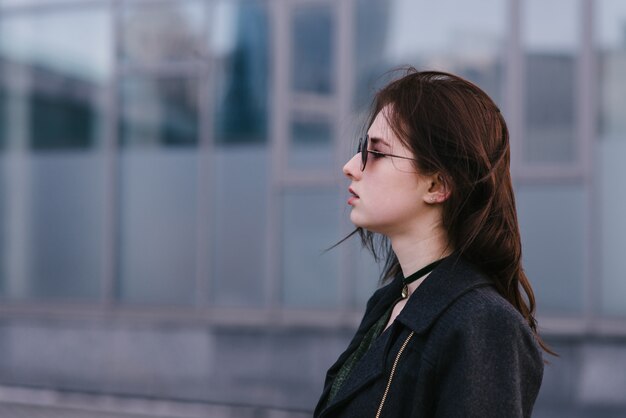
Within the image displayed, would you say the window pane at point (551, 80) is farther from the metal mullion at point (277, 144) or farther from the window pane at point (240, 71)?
the window pane at point (240, 71)

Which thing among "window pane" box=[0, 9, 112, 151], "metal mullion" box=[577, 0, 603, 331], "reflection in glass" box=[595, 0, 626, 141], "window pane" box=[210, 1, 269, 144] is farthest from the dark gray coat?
"window pane" box=[0, 9, 112, 151]

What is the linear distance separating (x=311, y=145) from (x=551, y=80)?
2.23 metres

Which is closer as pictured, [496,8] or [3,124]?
[496,8]

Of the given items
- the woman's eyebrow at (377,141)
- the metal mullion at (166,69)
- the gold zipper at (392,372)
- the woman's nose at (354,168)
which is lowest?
the gold zipper at (392,372)

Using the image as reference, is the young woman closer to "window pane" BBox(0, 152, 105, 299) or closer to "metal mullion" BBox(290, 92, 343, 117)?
"metal mullion" BBox(290, 92, 343, 117)

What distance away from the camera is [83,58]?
920 centimetres

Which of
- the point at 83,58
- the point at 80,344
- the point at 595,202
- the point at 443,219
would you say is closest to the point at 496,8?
the point at 595,202

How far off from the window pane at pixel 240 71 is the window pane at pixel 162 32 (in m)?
0.20

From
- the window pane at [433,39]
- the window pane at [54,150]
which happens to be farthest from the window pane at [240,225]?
the window pane at [54,150]

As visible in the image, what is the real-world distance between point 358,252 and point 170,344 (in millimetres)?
2095

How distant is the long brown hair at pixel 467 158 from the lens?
1775 millimetres

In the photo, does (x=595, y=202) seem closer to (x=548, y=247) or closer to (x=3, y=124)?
(x=548, y=247)

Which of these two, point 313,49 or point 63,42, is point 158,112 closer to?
point 63,42

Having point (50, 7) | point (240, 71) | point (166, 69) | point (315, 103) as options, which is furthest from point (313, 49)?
point (50, 7)
